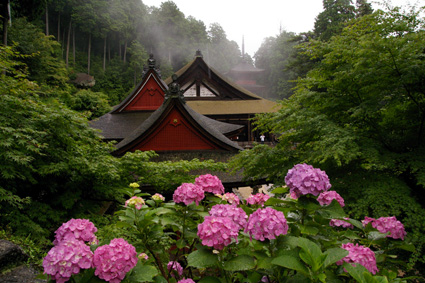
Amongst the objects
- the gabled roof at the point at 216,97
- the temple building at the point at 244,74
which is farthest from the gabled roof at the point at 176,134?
the temple building at the point at 244,74

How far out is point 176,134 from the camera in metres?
6.75

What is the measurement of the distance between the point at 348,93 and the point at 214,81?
12170mm

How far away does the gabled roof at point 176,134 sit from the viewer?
6.62 meters

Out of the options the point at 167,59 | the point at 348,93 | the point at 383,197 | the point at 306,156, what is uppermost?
the point at 167,59

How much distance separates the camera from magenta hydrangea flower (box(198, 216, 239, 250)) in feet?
3.93

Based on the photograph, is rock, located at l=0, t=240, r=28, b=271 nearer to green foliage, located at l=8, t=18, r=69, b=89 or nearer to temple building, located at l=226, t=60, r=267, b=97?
green foliage, located at l=8, t=18, r=69, b=89

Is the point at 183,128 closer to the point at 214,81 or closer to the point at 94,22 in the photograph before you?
the point at 214,81

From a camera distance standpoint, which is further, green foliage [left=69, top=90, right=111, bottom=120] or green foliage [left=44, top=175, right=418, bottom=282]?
green foliage [left=69, top=90, right=111, bottom=120]

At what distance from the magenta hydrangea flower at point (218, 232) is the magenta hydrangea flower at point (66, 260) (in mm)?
530

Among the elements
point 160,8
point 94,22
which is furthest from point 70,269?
point 160,8

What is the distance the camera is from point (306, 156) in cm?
393

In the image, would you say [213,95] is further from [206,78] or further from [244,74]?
[244,74]

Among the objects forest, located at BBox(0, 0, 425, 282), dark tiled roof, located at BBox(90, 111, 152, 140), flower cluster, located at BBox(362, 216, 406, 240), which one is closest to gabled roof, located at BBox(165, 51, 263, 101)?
dark tiled roof, located at BBox(90, 111, 152, 140)

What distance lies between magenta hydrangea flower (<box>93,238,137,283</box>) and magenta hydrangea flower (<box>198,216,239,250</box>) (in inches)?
13.8
